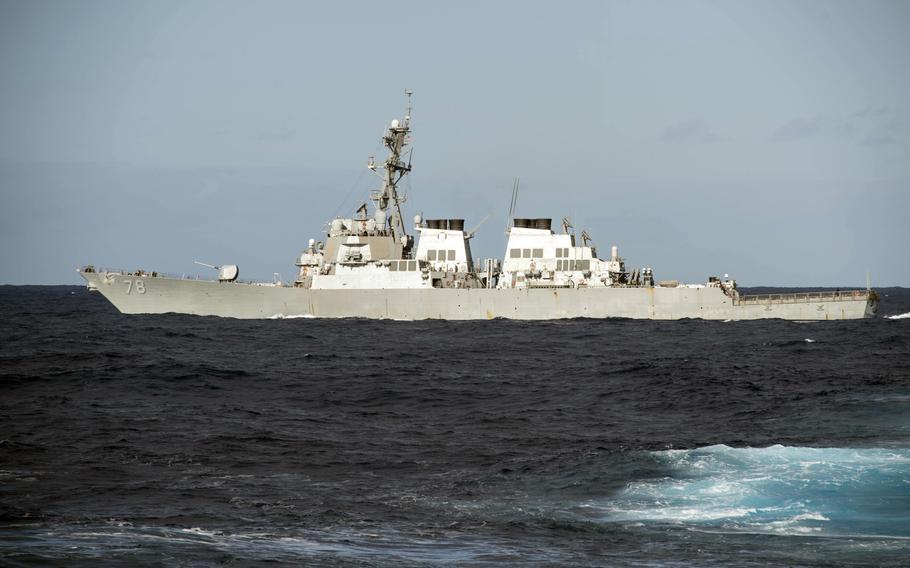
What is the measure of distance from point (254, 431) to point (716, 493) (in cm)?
750

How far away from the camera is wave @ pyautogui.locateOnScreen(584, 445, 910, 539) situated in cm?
1064

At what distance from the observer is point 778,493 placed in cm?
1183

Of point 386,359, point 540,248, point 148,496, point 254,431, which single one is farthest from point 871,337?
point 148,496

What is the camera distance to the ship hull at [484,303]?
134 ft

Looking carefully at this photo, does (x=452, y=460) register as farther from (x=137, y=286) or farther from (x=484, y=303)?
(x=137, y=286)

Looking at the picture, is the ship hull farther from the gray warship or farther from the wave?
the wave

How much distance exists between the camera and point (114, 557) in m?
8.59

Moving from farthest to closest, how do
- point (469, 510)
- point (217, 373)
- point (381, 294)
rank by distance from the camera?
point (381, 294)
point (217, 373)
point (469, 510)

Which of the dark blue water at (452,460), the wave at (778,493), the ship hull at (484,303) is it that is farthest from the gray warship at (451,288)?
the wave at (778,493)

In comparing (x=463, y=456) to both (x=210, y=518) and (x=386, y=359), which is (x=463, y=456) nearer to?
(x=210, y=518)

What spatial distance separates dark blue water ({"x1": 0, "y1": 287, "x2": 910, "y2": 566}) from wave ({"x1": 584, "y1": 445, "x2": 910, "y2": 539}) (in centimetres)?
4

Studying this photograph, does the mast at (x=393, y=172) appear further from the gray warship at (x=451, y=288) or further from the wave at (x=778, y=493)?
the wave at (x=778, y=493)

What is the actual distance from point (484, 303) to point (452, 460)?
2750cm

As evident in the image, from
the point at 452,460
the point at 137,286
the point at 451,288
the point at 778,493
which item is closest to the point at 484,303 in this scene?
the point at 451,288
